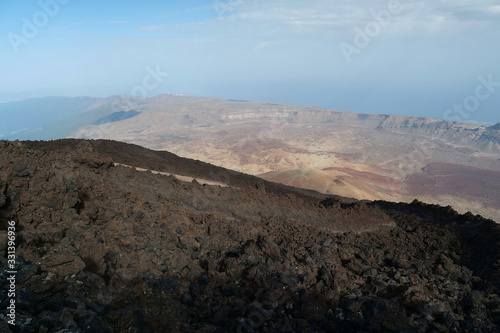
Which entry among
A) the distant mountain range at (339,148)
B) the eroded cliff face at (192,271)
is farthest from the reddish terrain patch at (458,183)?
the eroded cliff face at (192,271)

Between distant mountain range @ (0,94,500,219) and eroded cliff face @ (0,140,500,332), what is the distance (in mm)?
24037

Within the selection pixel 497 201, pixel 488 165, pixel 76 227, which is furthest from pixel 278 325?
pixel 488 165

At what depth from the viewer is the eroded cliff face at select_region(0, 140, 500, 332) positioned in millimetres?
4027

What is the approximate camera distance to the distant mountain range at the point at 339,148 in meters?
39.9

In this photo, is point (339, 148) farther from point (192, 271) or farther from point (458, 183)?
point (192, 271)

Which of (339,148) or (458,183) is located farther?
(339,148)

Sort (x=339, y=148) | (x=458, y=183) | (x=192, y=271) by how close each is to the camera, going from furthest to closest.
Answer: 1. (x=339, y=148)
2. (x=458, y=183)
3. (x=192, y=271)

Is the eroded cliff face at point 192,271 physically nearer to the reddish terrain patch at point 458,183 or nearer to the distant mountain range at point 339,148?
the distant mountain range at point 339,148

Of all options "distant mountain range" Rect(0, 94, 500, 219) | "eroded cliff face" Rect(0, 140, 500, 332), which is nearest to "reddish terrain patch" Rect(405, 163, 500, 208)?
"distant mountain range" Rect(0, 94, 500, 219)

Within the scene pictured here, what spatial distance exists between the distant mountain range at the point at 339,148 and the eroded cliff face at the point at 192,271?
24.0 m

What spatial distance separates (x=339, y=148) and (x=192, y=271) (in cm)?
7514

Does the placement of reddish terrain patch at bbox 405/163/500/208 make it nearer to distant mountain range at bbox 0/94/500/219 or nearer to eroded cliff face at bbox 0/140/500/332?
distant mountain range at bbox 0/94/500/219

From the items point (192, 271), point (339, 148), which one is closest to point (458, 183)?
point (339, 148)

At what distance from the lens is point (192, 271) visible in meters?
5.49
